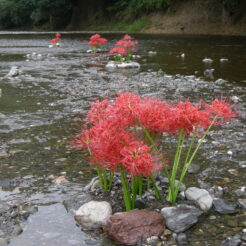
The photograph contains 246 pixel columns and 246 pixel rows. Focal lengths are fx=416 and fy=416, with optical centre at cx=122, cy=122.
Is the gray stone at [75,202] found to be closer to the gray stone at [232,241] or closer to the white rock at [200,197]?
the white rock at [200,197]

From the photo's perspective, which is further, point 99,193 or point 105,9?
point 105,9

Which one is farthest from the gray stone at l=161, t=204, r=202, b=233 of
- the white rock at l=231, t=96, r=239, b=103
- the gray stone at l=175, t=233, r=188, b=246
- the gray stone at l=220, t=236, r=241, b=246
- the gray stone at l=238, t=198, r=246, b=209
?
the white rock at l=231, t=96, r=239, b=103

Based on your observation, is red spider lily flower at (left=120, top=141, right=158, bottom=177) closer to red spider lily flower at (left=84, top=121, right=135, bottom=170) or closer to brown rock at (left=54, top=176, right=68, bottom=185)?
red spider lily flower at (left=84, top=121, right=135, bottom=170)

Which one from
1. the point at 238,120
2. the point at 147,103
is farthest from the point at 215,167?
the point at 238,120

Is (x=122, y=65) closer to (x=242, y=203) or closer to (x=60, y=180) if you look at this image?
(x=60, y=180)

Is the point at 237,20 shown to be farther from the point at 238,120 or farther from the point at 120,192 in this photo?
the point at 120,192

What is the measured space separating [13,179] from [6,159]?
75 cm

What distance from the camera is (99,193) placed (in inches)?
171

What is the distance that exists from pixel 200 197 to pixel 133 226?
2.73ft

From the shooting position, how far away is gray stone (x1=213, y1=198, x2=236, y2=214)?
13.1 feet

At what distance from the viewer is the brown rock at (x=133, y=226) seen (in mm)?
3543

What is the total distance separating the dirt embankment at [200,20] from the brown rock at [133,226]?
29060 mm

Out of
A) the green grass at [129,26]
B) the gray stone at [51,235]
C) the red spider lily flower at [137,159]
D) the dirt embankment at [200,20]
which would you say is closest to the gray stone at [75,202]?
the gray stone at [51,235]

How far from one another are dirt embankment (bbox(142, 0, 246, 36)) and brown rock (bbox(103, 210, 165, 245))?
29060 mm
